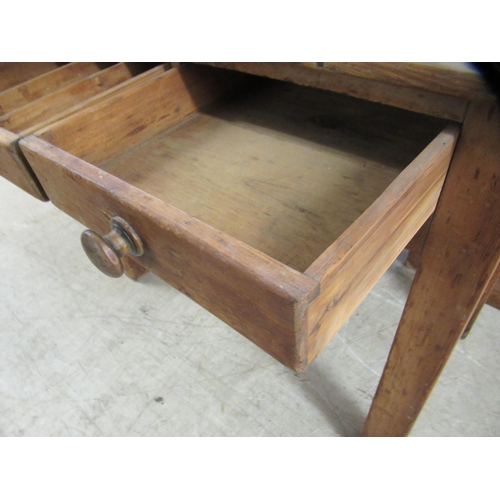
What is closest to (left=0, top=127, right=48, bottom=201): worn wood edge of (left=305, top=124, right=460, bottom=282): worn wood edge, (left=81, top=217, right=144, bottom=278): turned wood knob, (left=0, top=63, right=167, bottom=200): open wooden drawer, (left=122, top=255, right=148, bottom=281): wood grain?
(left=0, top=63, right=167, bottom=200): open wooden drawer

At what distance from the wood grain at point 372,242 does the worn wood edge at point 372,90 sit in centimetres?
2

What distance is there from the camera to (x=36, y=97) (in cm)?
74

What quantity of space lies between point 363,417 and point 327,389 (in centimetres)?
9

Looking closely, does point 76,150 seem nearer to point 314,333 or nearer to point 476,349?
point 314,333

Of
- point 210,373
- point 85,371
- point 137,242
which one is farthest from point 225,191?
point 85,371

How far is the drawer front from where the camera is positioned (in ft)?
0.94

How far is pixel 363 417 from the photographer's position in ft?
2.87

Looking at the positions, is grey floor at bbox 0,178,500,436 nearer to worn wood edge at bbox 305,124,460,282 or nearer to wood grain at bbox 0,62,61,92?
wood grain at bbox 0,62,61,92

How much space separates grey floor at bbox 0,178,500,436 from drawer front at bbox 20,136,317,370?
1.96 feet

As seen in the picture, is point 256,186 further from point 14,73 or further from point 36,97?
point 14,73

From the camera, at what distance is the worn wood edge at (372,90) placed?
40cm

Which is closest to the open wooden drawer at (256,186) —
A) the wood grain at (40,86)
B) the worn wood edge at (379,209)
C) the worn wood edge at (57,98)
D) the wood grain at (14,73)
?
the worn wood edge at (379,209)

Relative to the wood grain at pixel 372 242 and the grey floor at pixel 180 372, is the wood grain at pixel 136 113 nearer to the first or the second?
the wood grain at pixel 372 242

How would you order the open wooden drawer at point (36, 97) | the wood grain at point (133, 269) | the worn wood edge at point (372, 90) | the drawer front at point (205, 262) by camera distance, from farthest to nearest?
the wood grain at point (133, 269) → the open wooden drawer at point (36, 97) → the worn wood edge at point (372, 90) → the drawer front at point (205, 262)
